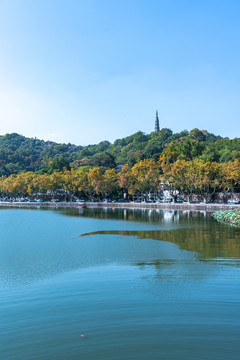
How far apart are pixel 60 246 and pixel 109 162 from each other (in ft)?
286

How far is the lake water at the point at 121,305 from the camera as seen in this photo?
7.13 m

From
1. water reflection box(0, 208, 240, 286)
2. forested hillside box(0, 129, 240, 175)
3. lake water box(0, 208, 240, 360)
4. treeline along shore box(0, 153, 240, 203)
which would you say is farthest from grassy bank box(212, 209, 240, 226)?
forested hillside box(0, 129, 240, 175)

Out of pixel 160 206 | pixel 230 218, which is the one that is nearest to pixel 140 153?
pixel 160 206

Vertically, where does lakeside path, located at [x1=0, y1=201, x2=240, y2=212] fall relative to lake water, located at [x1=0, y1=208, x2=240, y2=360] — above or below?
above

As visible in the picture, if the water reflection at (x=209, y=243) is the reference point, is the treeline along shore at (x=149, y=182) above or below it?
above

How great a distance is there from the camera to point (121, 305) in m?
9.56

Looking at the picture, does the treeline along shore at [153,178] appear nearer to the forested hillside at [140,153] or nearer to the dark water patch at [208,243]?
the forested hillside at [140,153]

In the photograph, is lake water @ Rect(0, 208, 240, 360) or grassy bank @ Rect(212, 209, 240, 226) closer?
lake water @ Rect(0, 208, 240, 360)

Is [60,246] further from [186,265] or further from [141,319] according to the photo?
[141,319]

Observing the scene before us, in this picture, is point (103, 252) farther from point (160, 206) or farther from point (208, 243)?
point (160, 206)

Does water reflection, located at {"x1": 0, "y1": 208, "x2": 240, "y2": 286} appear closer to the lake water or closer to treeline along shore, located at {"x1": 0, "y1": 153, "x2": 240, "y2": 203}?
the lake water

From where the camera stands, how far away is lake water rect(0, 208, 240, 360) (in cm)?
713

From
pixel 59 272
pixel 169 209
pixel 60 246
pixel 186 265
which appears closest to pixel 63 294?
pixel 59 272

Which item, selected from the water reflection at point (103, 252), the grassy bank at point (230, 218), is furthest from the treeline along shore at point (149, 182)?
the water reflection at point (103, 252)
